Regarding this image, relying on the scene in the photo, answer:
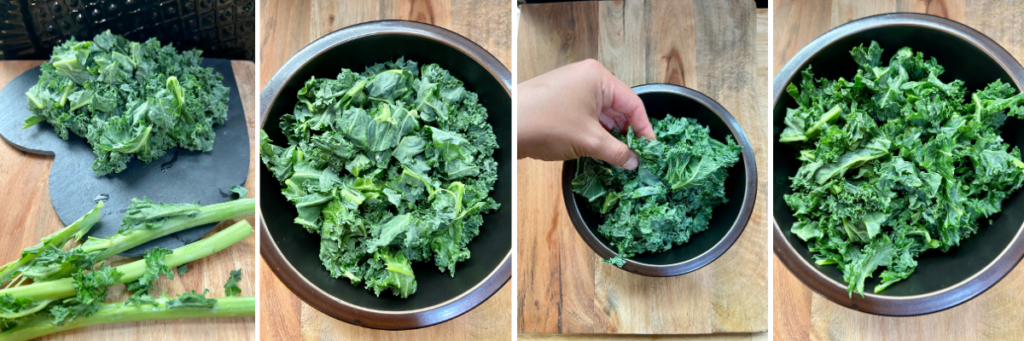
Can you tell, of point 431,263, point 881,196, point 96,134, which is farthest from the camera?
point 96,134

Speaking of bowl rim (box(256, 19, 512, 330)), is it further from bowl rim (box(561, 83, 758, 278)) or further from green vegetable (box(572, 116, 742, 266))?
green vegetable (box(572, 116, 742, 266))

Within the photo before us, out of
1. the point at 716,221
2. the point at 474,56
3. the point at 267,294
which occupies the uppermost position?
the point at 474,56

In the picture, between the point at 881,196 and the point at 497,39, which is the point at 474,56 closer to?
the point at 497,39

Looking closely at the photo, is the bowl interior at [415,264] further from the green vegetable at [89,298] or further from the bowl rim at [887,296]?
the bowl rim at [887,296]

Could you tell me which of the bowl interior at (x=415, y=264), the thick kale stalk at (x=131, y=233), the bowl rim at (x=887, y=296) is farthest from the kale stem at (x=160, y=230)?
the bowl rim at (x=887, y=296)

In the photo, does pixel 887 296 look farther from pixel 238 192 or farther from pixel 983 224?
pixel 238 192

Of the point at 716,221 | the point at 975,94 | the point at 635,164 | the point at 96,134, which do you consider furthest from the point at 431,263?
the point at 975,94

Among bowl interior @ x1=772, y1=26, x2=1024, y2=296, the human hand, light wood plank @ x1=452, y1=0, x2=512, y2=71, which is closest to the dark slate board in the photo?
light wood plank @ x1=452, y1=0, x2=512, y2=71

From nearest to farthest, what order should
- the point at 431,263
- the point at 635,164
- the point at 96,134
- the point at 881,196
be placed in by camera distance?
Answer: the point at 881,196
the point at 635,164
the point at 431,263
the point at 96,134
